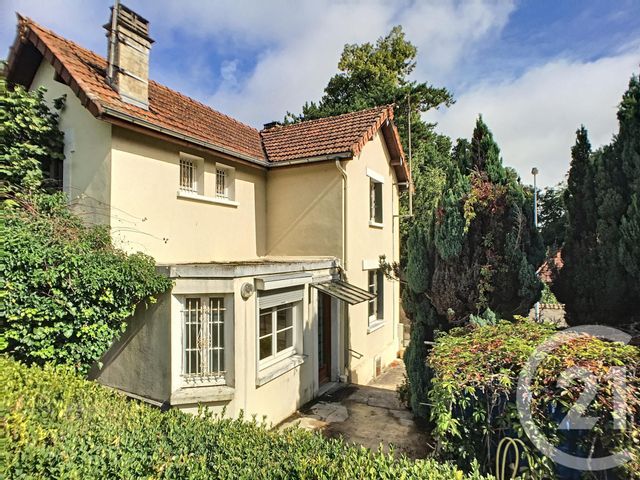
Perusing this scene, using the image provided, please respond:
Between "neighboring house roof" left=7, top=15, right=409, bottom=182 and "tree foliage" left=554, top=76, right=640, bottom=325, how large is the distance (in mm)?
10412

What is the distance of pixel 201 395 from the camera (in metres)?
11.6

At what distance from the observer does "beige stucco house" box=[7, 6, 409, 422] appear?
12.2 meters

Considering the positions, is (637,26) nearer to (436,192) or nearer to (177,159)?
(177,159)

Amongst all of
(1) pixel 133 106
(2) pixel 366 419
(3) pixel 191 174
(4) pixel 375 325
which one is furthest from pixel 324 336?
(1) pixel 133 106

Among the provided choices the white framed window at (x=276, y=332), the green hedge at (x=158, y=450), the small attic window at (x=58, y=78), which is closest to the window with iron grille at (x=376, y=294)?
the white framed window at (x=276, y=332)

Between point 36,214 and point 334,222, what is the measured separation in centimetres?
1291

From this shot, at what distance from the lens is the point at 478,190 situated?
12.0m

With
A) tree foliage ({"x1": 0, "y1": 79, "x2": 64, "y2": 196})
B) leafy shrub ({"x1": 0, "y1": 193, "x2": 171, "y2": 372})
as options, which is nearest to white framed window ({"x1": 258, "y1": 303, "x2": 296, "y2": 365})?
leafy shrub ({"x1": 0, "y1": 193, "x2": 171, "y2": 372})

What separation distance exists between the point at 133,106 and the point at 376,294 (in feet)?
58.6

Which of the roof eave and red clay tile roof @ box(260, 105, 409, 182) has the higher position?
red clay tile roof @ box(260, 105, 409, 182)

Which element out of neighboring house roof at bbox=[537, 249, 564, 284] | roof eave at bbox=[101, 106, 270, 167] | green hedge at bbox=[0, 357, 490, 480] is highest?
roof eave at bbox=[101, 106, 270, 167]

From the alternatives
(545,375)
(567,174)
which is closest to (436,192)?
(567,174)

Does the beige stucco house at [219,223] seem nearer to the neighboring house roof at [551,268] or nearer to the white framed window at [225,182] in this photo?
the white framed window at [225,182]

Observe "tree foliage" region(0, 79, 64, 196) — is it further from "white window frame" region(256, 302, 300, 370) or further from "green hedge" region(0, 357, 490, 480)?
"white window frame" region(256, 302, 300, 370)
